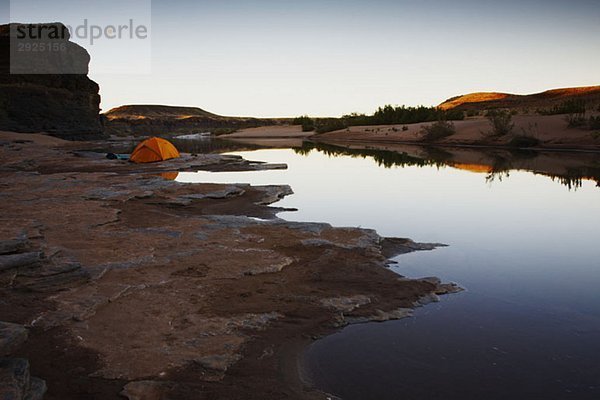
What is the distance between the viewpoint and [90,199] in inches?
393

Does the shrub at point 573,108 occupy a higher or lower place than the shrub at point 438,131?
higher

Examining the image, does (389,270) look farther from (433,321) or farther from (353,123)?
(353,123)

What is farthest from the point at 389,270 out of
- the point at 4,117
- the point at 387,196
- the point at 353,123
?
the point at 353,123

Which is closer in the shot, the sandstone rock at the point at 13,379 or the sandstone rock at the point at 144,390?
the sandstone rock at the point at 13,379

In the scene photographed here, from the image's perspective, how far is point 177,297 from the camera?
4.65m

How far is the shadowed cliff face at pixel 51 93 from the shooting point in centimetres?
4009

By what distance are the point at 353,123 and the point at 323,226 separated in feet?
156

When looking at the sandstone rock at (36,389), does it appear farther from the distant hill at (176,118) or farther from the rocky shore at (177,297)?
the distant hill at (176,118)

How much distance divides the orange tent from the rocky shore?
37.0 ft

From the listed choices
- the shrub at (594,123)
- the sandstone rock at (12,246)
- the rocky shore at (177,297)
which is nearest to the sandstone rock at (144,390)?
the rocky shore at (177,297)

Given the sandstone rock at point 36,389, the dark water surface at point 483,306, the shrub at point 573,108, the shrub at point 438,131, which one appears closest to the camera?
the sandstone rock at point 36,389

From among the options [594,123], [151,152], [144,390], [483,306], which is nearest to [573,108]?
[594,123]

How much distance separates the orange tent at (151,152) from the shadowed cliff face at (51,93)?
83.1 ft

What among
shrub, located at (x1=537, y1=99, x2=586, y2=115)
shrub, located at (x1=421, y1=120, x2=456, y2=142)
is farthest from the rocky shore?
shrub, located at (x1=537, y1=99, x2=586, y2=115)
